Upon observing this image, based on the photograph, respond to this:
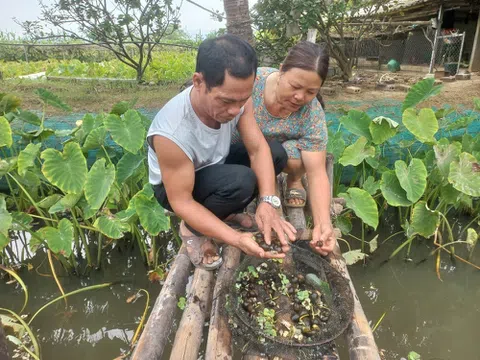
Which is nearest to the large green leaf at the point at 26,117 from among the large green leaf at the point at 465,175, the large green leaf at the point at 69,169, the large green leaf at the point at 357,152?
the large green leaf at the point at 69,169

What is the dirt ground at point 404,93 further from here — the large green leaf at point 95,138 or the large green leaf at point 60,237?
the large green leaf at point 60,237

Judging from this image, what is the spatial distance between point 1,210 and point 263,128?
147 centimetres

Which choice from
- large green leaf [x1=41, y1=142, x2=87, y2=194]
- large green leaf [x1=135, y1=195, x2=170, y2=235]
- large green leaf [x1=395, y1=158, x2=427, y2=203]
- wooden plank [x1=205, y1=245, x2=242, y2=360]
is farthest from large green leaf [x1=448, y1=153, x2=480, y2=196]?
large green leaf [x1=41, y1=142, x2=87, y2=194]

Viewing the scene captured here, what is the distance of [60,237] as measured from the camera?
1970 mm

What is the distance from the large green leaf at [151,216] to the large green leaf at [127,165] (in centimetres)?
38

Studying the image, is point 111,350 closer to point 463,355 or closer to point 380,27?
point 463,355

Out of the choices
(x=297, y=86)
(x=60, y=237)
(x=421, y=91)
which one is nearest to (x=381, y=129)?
(x=421, y=91)

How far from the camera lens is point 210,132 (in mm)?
1375

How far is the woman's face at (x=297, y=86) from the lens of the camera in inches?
59.4

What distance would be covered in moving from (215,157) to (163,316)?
2.22 feet

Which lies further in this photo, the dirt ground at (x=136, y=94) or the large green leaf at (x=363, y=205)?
the dirt ground at (x=136, y=94)

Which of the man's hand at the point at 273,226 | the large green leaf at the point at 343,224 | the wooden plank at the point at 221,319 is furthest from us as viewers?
the large green leaf at the point at 343,224

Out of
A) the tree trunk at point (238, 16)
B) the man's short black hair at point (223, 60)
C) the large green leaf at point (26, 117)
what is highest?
the tree trunk at point (238, 16)

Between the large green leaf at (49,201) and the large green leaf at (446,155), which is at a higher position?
the large green leaf at (446,155)
